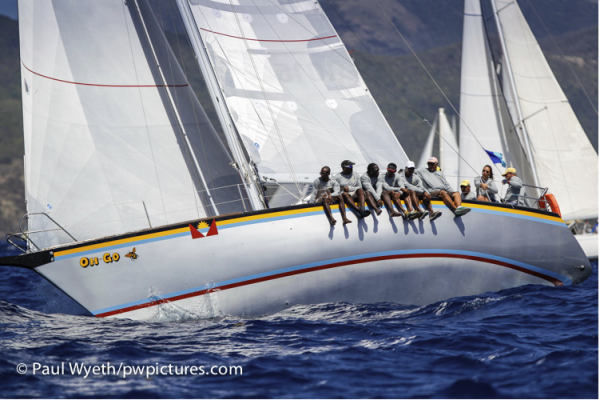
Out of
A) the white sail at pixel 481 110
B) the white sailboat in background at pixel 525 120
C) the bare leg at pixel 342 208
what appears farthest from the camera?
the white sail at pixel 481 110

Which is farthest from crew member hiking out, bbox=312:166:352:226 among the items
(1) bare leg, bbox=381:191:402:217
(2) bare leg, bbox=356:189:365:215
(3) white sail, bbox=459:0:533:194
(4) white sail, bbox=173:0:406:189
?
(3) white sail, bbox=459:0:533:194

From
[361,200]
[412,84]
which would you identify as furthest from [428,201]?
[412,84]

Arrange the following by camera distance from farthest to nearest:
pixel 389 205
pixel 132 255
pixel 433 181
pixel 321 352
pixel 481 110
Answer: pixel 481 110
pixel 433 181
pixel 389 205
pixel 132 255
pixel 321 352

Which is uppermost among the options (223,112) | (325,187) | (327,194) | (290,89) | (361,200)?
(290,89)

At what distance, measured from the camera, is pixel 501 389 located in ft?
17.8

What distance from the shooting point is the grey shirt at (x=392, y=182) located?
9258 millimetres

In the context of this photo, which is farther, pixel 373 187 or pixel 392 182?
pixel 392 182

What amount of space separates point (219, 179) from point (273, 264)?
2.73 metres

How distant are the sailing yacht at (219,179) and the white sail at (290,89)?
24mm

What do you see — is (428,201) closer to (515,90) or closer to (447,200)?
(447,200)

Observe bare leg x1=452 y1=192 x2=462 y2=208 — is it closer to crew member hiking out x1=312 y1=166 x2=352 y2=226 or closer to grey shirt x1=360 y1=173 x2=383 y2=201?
grey shirt x1=360 y1=173 x2=383 y2=201

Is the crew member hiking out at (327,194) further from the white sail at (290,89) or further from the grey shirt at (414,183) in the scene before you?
the white sail at (290,89)

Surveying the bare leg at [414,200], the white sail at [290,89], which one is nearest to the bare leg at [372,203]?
the bare leg at [414,200]

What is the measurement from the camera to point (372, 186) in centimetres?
937
